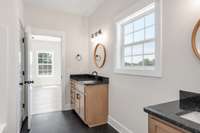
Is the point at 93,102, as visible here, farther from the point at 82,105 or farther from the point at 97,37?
the point at 97,37

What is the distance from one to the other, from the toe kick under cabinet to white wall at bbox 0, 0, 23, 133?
1264 millimetres

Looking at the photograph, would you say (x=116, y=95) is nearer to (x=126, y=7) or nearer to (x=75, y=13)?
(x=126, y=7)

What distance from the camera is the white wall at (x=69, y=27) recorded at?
3539 mm

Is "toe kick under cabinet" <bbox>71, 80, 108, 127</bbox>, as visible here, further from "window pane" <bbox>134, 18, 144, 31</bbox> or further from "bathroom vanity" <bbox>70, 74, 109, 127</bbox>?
"window pane" <bbox>134, 18, 144, 31</bbox>

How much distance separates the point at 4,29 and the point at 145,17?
2.18 metres

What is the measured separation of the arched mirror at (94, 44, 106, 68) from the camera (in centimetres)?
320

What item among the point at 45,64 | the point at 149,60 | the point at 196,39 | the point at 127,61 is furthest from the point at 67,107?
the point at 45,64

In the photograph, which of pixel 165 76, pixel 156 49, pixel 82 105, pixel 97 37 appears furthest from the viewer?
pixel 97 37

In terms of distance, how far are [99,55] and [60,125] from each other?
6.14 feet

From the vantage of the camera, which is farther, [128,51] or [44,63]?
[44,63]

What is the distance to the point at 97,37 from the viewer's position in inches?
140

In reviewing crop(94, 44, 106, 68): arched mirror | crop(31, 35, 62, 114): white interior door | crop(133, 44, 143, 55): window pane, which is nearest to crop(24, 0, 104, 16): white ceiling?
crop(94, 44, 106, 68): arched mirror

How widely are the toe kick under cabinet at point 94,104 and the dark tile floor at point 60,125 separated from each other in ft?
0.50

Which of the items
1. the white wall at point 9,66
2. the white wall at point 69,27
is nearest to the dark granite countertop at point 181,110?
the white wall at point 9,66
